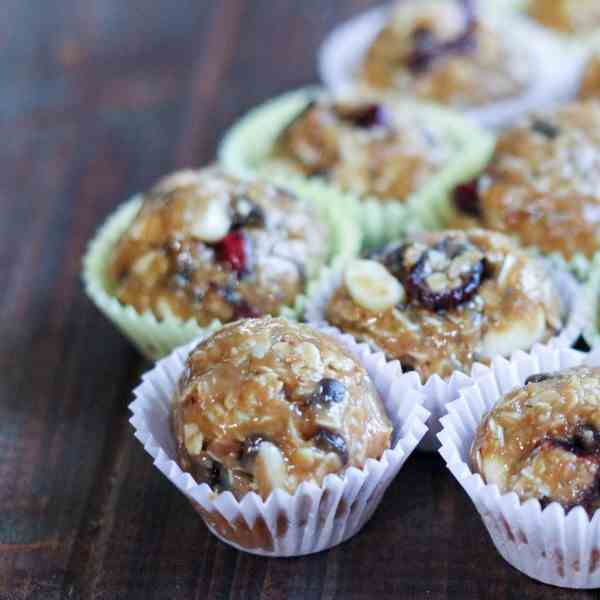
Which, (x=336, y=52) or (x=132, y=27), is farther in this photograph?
(x=132, y=27)

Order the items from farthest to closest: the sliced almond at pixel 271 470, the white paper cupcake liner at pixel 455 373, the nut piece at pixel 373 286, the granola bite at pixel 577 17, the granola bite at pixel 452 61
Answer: the granola bite at pixel 577 17 < the granola bite at pixel 452 61 < the nut piece at pixel 373 286 < the white paper cupcake liner at pixel 455 373 < the sliced almond at pixel 271 470

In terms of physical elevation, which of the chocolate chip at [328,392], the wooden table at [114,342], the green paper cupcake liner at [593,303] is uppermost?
the chocolate chip at [328,392]

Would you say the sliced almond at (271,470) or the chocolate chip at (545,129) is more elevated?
the chocolate chip at (545,129)

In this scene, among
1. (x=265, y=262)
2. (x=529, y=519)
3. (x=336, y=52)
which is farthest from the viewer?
(x=336, y=52)

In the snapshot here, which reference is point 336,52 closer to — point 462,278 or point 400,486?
point 462,278

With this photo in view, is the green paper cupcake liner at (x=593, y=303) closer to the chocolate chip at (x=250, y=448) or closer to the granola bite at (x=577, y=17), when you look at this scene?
the chocolate chip at (x=250, y=448)

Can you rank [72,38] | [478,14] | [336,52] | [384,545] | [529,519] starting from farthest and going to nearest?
[72,38] < [336,52] < [478,14] < [384,545] < [529,519]

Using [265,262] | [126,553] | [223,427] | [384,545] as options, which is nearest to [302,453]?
[223,427]

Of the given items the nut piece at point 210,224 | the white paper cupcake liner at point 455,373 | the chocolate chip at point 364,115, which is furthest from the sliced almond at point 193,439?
the chocolate chip at point 364,115
